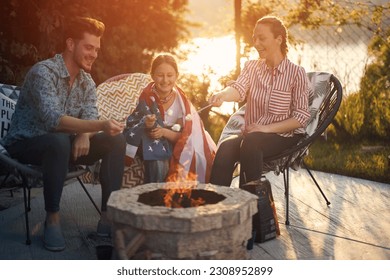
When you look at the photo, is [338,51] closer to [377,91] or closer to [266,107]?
[377,91]

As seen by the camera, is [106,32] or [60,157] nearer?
[60,157]

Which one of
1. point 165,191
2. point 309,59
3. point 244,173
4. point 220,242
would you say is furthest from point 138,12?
point 220,242

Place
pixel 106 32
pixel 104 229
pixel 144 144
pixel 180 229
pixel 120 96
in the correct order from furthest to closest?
pixel 106 32 < pixel 120 96 < pixel 144 144 < pixel 104 229 < pixel 180 229

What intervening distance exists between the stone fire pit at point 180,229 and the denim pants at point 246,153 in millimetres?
690

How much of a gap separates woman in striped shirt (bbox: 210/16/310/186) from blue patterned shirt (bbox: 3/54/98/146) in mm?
745

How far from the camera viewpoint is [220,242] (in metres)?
2.23

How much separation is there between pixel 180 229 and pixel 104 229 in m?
0.94

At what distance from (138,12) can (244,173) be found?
2947 mm

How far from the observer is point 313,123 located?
3518 mm

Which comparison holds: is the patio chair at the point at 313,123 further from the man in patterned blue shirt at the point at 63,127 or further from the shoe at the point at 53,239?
the shoe at the point at 53,239

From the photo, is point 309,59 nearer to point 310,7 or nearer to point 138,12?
point 310,7

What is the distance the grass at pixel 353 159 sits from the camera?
14.4ft

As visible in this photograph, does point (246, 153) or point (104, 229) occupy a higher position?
point (246, 153)

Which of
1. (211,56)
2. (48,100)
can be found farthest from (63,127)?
(211,56)
